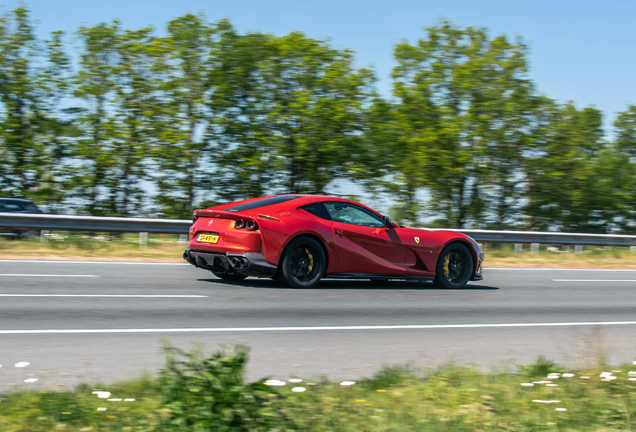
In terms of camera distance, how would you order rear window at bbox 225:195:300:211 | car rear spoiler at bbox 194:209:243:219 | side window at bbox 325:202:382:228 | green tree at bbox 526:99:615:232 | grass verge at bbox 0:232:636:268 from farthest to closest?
green tree at bbox 526:99:615:232
grass verge at bbox 0:232:636:268
side window at bbox 325:202:382:228
rear window at bbox 225:195:300:211
car rear spoiler at bbox 194:209:243:219

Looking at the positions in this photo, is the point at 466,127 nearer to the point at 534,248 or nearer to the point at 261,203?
the point at 534,248

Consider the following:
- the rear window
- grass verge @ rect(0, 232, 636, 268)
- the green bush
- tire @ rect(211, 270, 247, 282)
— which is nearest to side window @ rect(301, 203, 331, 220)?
the rear window

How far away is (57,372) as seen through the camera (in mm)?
4859

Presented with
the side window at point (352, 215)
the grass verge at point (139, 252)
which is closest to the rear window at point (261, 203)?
the side window at point (352, 215)

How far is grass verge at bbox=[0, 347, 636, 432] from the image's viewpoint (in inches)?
141

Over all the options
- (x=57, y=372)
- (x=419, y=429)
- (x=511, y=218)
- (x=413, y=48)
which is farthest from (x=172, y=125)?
(x=419, y=429)

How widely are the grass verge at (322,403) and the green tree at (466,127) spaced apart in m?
21.3

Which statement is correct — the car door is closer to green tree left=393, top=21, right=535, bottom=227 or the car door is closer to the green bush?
the green bush

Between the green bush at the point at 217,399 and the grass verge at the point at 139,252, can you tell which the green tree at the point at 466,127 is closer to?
the grass verge at the point at 139,252

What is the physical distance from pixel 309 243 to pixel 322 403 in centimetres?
559

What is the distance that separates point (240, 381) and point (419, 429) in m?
1.00

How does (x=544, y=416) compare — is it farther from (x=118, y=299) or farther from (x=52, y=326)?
(x=118, y=299)

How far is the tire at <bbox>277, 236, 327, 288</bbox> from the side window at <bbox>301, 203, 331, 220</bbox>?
42 centimetres

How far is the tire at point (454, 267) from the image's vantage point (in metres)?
11.1
